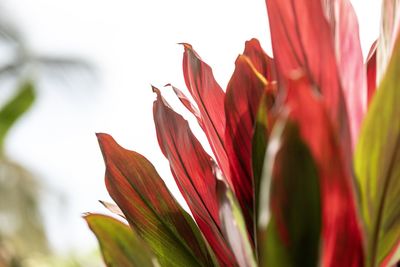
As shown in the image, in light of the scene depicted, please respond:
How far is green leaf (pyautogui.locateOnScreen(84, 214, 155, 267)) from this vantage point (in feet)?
1.20

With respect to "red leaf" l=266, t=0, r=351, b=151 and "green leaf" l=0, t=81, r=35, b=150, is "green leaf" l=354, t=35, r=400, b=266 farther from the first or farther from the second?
"green leaf" l=0, t=81, r=35, b=150

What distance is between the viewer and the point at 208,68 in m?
0.41

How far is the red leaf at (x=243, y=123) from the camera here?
0.37 metres

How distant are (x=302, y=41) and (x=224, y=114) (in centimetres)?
9

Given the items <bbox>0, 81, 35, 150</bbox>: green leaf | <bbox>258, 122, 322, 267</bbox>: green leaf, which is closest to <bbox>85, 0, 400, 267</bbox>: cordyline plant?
<bbox>258, 122, 322, 267</bbox>: green leaf

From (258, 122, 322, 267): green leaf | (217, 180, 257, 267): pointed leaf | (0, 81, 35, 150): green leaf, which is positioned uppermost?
(258, 122, 322, 267): green leaf

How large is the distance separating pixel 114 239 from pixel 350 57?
16 cm

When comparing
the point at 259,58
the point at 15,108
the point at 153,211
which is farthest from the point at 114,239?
the point at 15,108

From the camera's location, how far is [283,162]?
0.24 meters

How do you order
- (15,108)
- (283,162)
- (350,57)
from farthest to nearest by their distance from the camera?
(15,108) < (350,57) < (283,162)

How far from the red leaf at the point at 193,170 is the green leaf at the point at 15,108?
5.52 m

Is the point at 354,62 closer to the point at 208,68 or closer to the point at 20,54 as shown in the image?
the point at 208,68

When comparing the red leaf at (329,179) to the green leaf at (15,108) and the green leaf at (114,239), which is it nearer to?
the green leaf at (114,239)

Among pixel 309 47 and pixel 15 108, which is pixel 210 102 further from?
pixel 15 108
